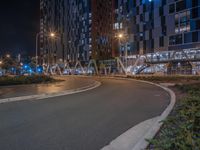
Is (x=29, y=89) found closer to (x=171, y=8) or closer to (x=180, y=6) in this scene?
(x=180, y=6)

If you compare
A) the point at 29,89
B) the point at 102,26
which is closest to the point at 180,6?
the point at 29,89

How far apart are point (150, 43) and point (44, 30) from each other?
136042mm

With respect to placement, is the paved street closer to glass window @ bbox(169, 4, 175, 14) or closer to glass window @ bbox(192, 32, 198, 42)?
glass window @ bbox(192, 32, 198, 42)

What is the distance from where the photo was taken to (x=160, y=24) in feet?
199

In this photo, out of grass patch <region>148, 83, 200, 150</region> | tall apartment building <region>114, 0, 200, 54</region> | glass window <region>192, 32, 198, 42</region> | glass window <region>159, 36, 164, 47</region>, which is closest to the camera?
grass patch <region>148, 83, 200, 150</region>

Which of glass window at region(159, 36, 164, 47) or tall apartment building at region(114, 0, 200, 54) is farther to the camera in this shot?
glass window at region(159, 36, 164, 47)

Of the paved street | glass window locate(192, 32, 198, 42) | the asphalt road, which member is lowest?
the asphalt road

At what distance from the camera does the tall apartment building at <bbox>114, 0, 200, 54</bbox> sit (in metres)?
53.2

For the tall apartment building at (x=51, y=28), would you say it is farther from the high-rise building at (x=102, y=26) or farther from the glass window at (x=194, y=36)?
the glass window at (x=194, y=36)

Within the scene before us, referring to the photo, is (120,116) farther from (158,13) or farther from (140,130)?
(158,13)

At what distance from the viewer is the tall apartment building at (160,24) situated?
53.2m

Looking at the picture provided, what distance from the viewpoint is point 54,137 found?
6.13 m

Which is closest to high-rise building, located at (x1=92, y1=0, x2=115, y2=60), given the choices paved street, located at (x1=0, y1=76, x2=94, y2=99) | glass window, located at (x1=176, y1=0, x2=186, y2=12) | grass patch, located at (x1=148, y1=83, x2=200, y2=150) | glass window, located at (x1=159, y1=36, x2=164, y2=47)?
glass window, located at (x1=159, y1=36, x2=164, y2=47)

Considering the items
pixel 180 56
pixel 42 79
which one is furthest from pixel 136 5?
pixel 42 79
